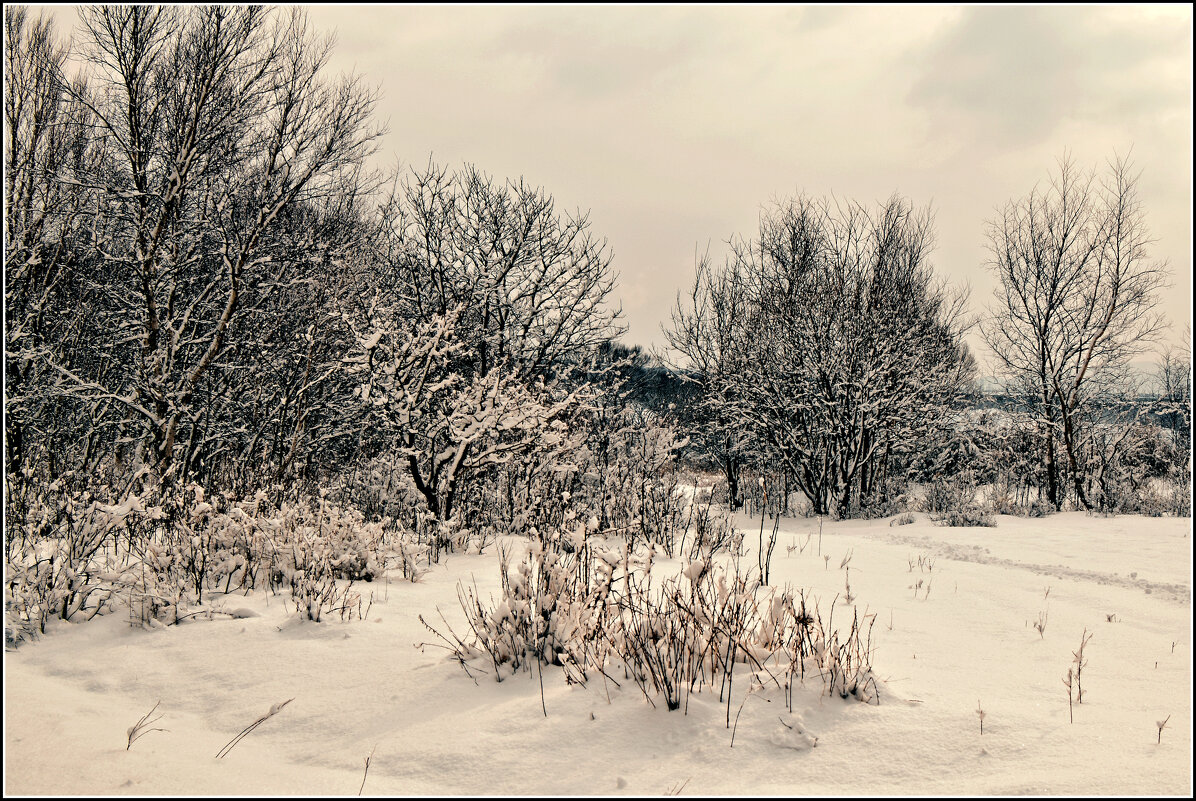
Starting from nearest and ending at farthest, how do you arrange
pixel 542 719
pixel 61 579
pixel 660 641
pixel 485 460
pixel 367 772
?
pixel 367 772, pixel 542 719, pixel 660 641, pixel 61 579, pixel 485 460

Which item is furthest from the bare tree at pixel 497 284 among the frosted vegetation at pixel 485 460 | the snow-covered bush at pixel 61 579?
the snow-covered bush at pixel 61 579

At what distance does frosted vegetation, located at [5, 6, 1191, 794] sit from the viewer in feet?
8.99

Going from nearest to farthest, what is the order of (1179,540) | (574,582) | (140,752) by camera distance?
(140,752), (574,582), (1179,540)

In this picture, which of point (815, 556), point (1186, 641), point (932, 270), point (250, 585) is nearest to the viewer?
point (1186, 641)

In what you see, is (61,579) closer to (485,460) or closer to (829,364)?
(485,460)

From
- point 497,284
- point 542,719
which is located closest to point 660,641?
point 542,719

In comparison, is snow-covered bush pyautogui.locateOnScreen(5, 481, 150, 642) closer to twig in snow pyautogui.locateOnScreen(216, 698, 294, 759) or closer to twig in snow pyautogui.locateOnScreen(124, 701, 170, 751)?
twig in snow pyautogui.locateOnScreen(124, 701, 170, 751)

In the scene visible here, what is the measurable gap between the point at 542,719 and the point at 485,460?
5.92m

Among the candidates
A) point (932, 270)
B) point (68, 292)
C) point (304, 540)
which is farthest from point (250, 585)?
point (932, 270)

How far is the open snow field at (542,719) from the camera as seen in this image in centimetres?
205

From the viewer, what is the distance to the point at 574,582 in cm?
346

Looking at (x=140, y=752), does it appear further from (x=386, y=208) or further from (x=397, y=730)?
(x=386, y=208)

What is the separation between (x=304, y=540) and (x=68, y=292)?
1219 cm

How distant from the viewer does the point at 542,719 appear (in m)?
2.43
